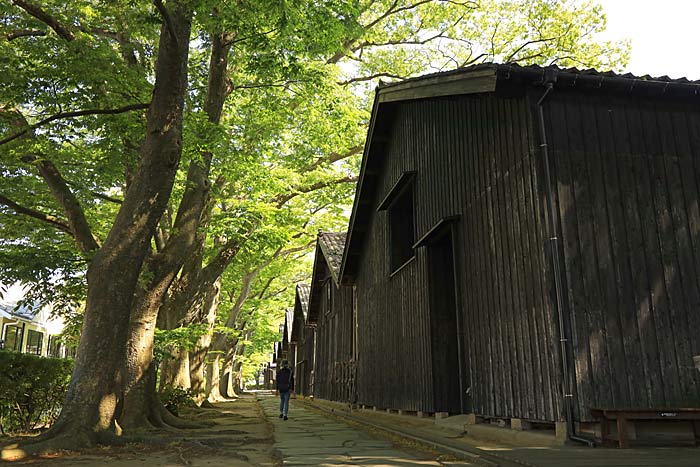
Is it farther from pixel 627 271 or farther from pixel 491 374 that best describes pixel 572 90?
pixel 491 374

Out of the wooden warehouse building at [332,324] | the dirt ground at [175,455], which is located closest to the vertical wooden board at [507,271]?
the dirt ground at [175,455]

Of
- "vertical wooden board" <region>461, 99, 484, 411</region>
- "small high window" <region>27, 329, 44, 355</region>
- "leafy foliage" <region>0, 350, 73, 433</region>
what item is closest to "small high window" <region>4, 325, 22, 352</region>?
"small high window" <region>27, 329, 44, 355</region>

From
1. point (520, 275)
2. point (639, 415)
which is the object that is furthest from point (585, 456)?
point (520, 275)

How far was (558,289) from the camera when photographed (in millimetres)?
6512

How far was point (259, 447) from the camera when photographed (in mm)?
8766

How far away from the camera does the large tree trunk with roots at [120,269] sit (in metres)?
7.52

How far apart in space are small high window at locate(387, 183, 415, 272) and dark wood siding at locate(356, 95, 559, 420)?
61 centimetres

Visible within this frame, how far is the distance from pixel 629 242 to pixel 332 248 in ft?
50.2

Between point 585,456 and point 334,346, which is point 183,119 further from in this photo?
point 334,346

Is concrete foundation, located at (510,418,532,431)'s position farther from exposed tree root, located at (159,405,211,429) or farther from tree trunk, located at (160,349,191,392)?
tree trunk, located at (160,349,191,392)

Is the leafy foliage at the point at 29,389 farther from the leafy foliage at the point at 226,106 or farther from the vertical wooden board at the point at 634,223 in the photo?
the vertical wooden board at the point at 634,223

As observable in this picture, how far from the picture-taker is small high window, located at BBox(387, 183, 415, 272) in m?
13.6

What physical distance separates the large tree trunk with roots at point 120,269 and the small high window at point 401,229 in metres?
6.08

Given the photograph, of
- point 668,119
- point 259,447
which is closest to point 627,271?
point 668,119
